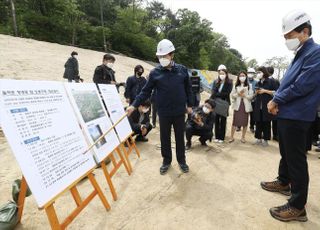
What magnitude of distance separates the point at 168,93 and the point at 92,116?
118 cm

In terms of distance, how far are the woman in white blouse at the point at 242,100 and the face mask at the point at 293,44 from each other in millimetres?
3159

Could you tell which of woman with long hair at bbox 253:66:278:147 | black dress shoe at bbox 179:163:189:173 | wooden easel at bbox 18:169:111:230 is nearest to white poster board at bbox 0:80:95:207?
wooden easel at bbox 18:169:111:230

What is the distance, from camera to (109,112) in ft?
11.6

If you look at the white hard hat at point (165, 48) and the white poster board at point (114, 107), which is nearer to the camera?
the white hard hat at point (165, 48)

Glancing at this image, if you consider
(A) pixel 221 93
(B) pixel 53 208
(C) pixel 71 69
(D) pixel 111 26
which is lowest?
(B) pixel 53 208

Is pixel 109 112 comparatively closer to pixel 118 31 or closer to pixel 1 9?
pixel 1 9

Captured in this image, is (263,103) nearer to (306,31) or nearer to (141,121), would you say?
(141,121)

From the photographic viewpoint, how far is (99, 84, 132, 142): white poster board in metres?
3.59

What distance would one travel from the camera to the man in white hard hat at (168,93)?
352 centimetres

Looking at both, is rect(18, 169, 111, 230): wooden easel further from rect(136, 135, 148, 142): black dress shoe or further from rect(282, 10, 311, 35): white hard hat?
rect(136, 135, 148, 142): black dress shoe

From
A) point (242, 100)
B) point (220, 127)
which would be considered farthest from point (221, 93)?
point (220, 127)

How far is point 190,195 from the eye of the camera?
3090 mm

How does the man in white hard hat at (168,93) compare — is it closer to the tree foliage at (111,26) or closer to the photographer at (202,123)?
the photographer at (202,123)

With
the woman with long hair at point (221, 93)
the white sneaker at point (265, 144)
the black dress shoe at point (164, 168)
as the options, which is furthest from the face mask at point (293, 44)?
the white sneaker at point (265, 144)
